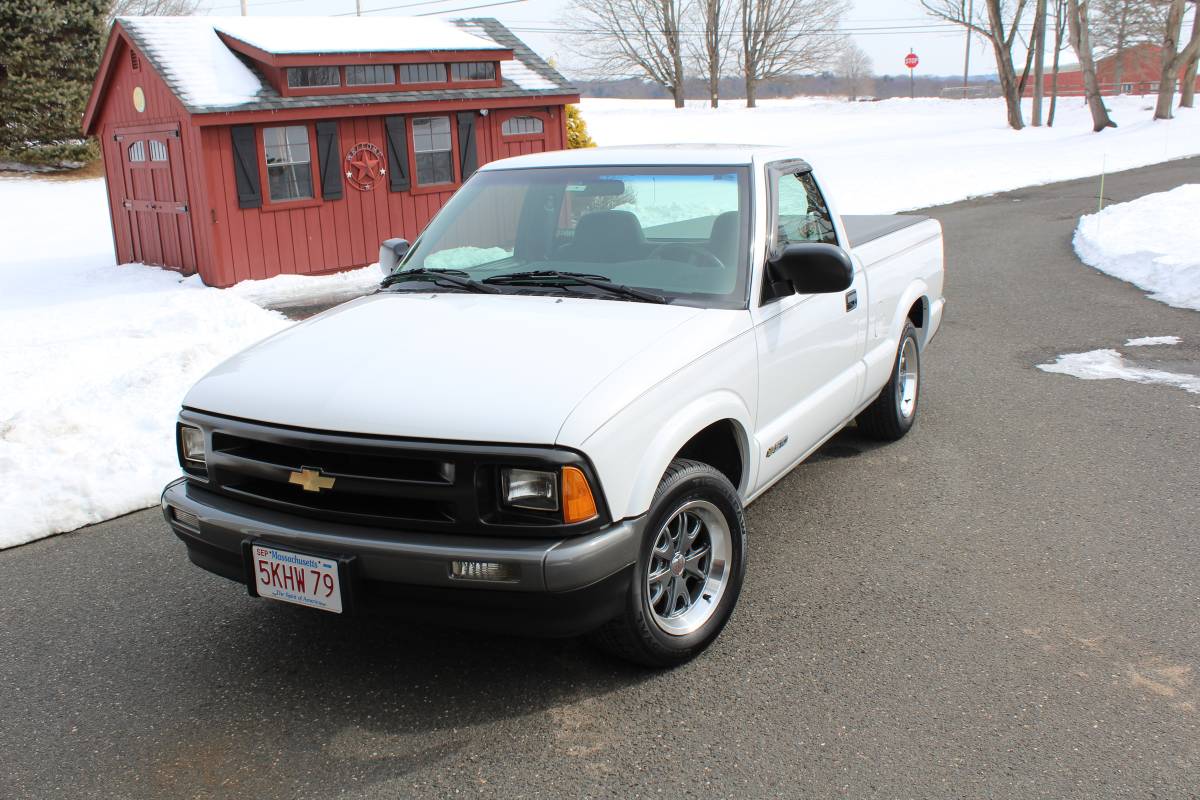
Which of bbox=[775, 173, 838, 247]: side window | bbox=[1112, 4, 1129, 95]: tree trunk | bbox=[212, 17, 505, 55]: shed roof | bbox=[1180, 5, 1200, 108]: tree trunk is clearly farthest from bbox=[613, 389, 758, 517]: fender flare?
bbox=[1112, 4, 1129, 95]: tree trunk

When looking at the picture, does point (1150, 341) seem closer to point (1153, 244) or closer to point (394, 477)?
point (1153, 244)

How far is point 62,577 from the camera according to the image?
463cm

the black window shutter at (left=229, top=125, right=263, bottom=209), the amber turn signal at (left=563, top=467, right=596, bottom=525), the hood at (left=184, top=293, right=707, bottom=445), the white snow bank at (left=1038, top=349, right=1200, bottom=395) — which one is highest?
the black window shutter at (left=229, top=125, right=263, bottom=209)

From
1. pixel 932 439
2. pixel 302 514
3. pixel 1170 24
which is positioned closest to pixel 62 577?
pixel 302 514

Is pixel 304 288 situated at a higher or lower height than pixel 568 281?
lower

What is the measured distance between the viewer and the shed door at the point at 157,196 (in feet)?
49.2

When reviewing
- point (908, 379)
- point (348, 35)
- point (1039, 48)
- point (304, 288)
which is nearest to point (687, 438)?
point (908, 379)

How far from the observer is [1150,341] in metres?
8.42

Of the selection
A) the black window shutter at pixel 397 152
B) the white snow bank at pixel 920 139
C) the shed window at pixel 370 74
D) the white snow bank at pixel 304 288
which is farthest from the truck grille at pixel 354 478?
the black window shutter at pixel 397 152

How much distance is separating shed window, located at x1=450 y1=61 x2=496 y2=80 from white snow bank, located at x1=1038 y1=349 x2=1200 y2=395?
1146 cm

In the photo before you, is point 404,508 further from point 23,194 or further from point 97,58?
point 97,58

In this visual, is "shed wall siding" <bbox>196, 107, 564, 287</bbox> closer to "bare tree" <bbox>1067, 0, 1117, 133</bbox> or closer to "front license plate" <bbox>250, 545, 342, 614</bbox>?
"front license plate" <bbox>250, 545, 342, 614</bbox>

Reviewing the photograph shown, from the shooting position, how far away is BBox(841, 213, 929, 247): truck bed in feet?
18.6

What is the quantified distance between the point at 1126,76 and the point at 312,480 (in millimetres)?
99024
